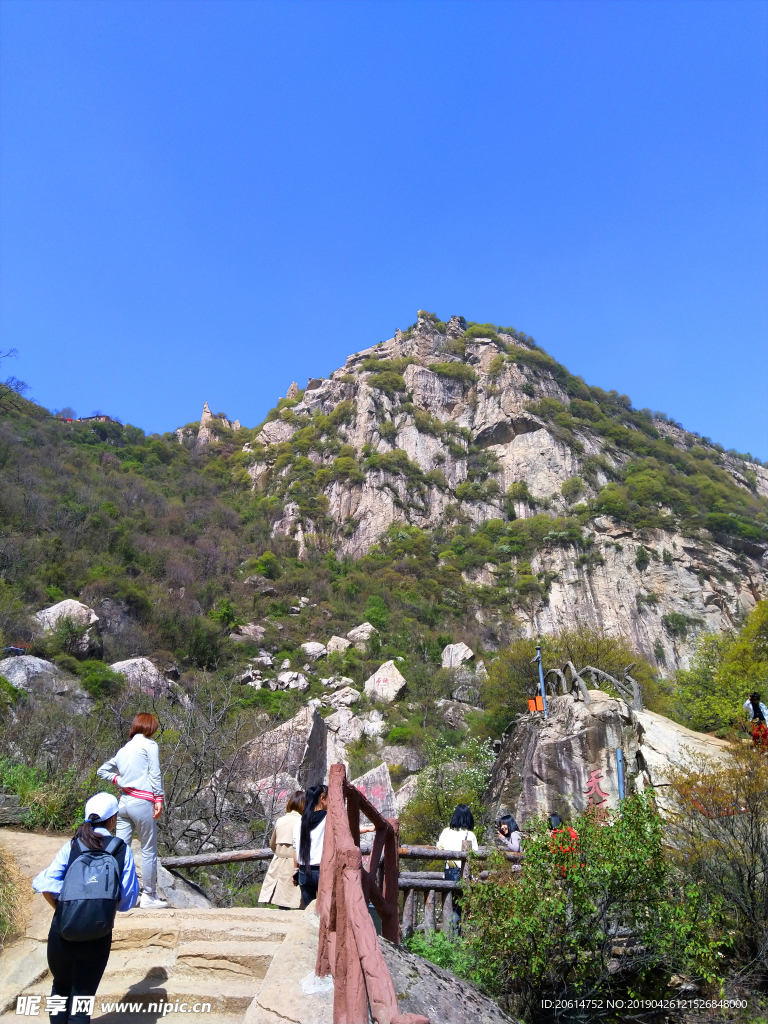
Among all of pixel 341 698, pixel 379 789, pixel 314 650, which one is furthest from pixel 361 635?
pixel 379 789

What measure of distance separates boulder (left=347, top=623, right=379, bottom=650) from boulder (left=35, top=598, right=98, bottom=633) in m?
15.9

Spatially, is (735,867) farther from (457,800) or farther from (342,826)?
(457,800)

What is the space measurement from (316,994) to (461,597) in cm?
4574

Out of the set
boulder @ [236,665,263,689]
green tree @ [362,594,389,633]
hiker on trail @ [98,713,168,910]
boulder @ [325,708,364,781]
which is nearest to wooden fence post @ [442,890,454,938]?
hiker on trail @ [98,713,168,910]

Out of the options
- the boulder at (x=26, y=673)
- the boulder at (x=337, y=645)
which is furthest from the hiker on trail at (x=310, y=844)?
the boulder at (x=337, y=645)

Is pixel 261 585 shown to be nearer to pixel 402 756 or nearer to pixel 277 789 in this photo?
pixel 402 756

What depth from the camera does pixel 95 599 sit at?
29.9 m

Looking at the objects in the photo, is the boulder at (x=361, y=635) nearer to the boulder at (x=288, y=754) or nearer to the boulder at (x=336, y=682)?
the boulder at (x=336, y=682)

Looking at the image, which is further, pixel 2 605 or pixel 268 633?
pixel 268 633

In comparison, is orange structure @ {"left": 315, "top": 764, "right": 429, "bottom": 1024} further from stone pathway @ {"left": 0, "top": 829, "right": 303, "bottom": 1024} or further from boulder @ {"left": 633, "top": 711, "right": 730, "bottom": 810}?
boulder @ {"left": 633, "top": 711, "right": 730, "bottom": 810}

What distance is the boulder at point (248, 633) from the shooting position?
36.0 m

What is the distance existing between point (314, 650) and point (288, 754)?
21308 mm

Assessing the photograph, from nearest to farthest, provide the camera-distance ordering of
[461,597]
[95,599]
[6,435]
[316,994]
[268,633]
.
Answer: [316,994] < [95,599] < [268,633] < [6,435] < [461,597]

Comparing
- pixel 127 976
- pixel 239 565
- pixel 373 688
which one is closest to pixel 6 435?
pixel 239 565
